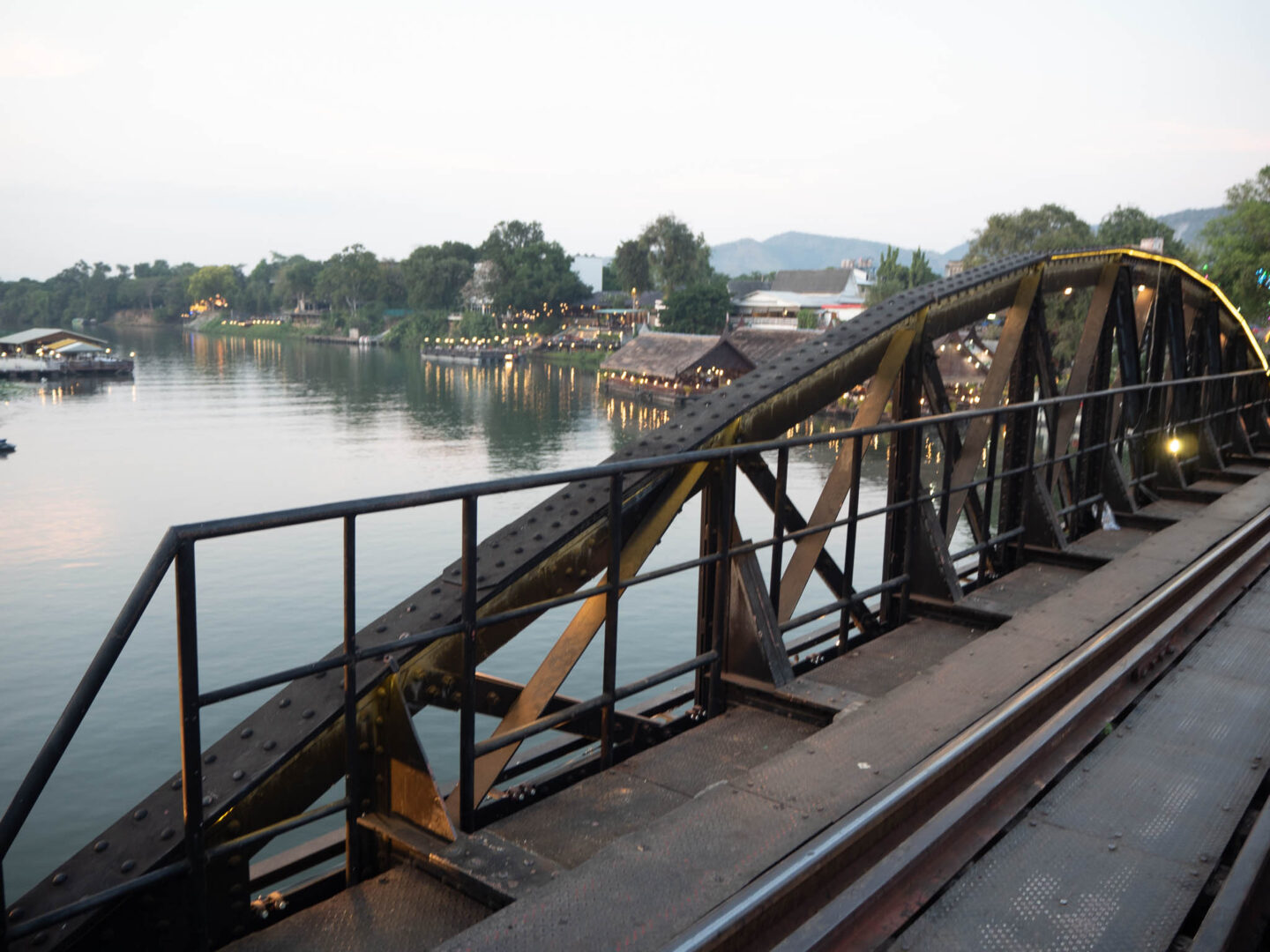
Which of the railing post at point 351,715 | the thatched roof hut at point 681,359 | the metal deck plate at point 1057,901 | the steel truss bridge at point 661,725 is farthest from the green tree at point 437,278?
the metal deck plate at point 1057,901

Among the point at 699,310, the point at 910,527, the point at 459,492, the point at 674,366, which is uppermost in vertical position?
the point at 699,310

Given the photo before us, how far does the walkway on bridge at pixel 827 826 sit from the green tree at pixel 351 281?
537 feet

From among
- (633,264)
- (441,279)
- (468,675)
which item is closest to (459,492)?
(468,675)

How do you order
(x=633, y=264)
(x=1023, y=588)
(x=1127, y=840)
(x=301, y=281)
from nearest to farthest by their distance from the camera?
(x=1127, y=840), (x=1023, y=588), (x=633, y=264), (x=301, y=281)

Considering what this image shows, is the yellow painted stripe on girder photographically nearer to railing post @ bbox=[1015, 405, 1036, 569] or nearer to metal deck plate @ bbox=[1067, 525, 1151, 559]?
railing post @ bbox=[1015, 405, 1036, 569]

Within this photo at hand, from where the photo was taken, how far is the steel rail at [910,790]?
239cm

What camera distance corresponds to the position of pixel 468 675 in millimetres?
3068

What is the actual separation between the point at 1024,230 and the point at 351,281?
123 metres

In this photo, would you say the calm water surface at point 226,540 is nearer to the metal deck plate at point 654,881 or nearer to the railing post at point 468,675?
the railing post at point 468,675

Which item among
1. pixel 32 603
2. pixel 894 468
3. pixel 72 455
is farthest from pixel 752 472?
pixel 72 455

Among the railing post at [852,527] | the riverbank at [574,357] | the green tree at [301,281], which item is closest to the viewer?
the railing post at [852,527]

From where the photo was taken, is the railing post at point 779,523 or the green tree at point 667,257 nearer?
the railing post at point 779,523

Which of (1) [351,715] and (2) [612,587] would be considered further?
(2) [612,587]

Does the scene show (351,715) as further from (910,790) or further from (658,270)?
(658,270)
